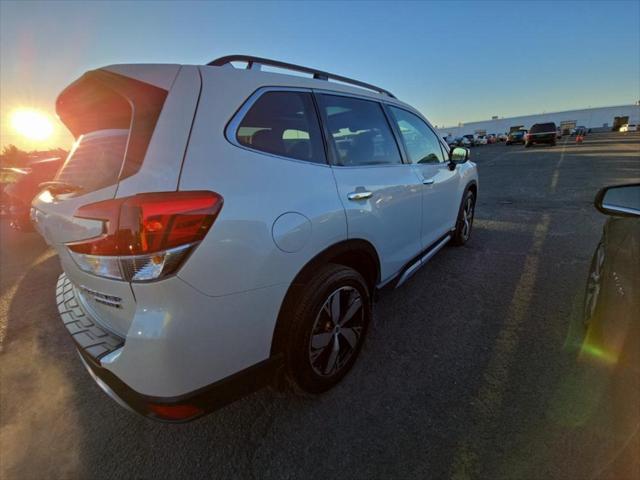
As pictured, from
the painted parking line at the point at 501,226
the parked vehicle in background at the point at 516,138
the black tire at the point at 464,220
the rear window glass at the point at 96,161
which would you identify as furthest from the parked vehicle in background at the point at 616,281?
the parked vehicle in background at the point at 516,138

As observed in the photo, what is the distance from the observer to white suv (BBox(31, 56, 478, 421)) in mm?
1281

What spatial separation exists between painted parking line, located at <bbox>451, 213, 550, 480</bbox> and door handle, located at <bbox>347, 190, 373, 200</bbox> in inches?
57.9

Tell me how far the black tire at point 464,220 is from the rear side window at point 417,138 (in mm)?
934

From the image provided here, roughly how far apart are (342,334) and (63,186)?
1.87 meters

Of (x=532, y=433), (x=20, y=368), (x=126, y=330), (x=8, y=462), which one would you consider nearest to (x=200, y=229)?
(x=126, y=330)

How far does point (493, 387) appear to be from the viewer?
2088mm

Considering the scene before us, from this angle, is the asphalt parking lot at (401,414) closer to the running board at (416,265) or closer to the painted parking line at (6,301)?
the painted parking line at (6,301)

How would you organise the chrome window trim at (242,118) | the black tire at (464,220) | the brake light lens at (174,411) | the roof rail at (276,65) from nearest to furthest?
the brake light lens at (174,411) < the chrome window trim at (242,118) < the roof rail at (276,65) < the black tire at (464,220)

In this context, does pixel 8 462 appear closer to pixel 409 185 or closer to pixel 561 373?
pixel 409 185

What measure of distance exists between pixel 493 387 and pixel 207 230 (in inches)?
80.7

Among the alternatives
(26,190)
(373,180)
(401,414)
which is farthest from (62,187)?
(26,190)

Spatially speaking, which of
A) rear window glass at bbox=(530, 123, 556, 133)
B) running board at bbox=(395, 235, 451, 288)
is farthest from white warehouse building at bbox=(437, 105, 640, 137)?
running board at bbox=(395, 235, 451, 288)

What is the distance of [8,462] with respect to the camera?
5.95 ft

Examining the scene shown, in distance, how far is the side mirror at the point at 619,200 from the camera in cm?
196
